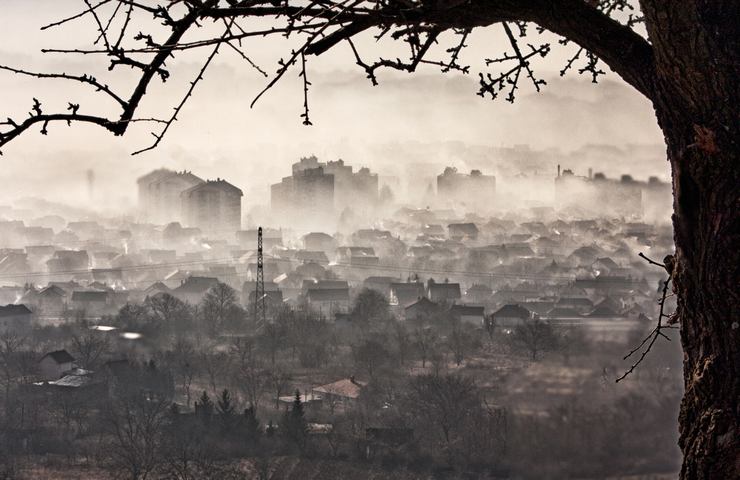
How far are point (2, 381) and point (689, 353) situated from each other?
21618 millimetres

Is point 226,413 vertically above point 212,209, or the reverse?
point 212,209

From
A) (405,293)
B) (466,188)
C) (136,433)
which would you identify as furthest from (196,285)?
(466,188)

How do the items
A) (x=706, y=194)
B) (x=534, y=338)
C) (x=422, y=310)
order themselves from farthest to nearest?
(x=422, y=310) < (x=534, y=338) < (x=706, y=194)

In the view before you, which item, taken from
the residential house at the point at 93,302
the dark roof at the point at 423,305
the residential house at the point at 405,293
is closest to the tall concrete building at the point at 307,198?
the residential house at the point at 405,293

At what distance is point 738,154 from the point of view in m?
1.17

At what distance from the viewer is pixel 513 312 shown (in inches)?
1091

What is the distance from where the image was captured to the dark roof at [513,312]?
27.4 meters

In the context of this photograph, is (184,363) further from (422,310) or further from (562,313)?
(562,313)

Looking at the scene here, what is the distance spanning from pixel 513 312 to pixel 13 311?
1730 centimetres

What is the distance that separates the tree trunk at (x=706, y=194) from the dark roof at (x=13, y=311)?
2850 centimetres

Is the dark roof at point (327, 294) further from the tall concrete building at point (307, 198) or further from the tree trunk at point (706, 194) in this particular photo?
the tree trunk at point (706, 194)

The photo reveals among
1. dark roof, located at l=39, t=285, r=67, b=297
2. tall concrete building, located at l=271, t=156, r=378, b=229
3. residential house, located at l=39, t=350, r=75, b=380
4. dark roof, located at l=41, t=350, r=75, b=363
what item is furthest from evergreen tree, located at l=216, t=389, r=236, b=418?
tall concrete building, located at l=271, t=156, r=378, b=229

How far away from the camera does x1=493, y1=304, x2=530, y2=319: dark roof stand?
2736 centimetres

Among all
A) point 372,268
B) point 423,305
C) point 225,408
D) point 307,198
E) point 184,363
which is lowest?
point 225,408
